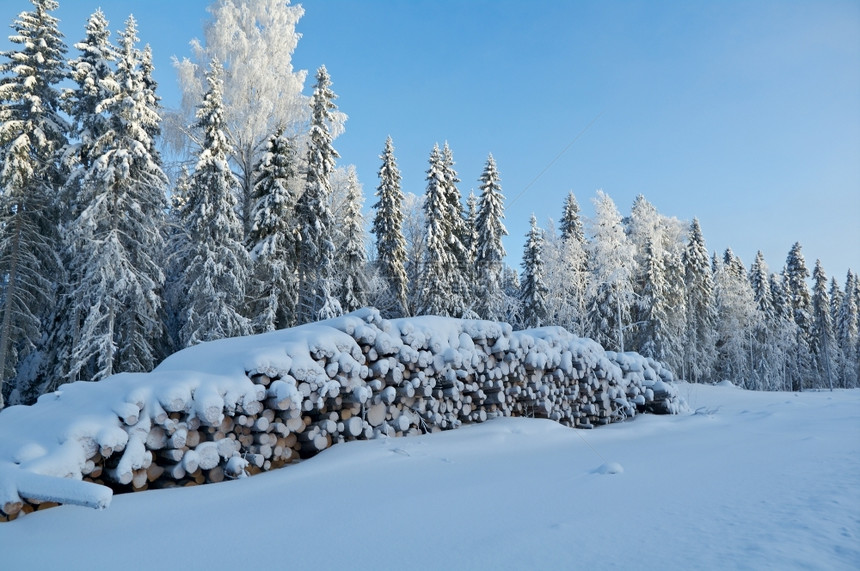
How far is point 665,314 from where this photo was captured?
27844mm

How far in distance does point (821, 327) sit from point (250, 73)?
2074 inches

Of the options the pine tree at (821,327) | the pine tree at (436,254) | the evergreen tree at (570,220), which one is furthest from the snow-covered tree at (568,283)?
the pine tree at (821,327)

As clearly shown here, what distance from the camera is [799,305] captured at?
44156 millimetres

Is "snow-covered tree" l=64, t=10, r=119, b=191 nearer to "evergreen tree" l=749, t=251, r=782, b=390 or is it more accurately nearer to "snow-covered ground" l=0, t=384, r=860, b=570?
"snow-covered ground" l=0, t=384, r=860, b=570

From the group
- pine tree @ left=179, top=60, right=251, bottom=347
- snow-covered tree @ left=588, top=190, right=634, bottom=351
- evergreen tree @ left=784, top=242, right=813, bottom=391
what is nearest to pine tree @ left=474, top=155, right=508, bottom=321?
snow-covered tree @ left=588, top=190, right=634, bottom=351

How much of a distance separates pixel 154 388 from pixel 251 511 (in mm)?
1785

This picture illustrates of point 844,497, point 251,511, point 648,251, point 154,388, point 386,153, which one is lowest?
point 251,511

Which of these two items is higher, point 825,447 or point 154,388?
point 154,388

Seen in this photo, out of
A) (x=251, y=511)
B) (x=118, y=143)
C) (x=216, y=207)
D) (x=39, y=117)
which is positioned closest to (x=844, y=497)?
(x=251, y=511)

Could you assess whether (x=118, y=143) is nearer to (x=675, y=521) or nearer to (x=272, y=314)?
(x=272, y=314)

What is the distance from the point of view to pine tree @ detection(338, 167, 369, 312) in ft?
61.5

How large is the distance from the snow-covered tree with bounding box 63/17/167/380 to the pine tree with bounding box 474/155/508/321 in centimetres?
1446

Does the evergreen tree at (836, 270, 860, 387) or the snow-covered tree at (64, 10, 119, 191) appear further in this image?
the evergreen tree at (836, 270, 860, 387)

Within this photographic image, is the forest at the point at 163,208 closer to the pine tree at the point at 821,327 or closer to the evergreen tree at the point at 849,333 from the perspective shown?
the pine tree at the point at 821,327
